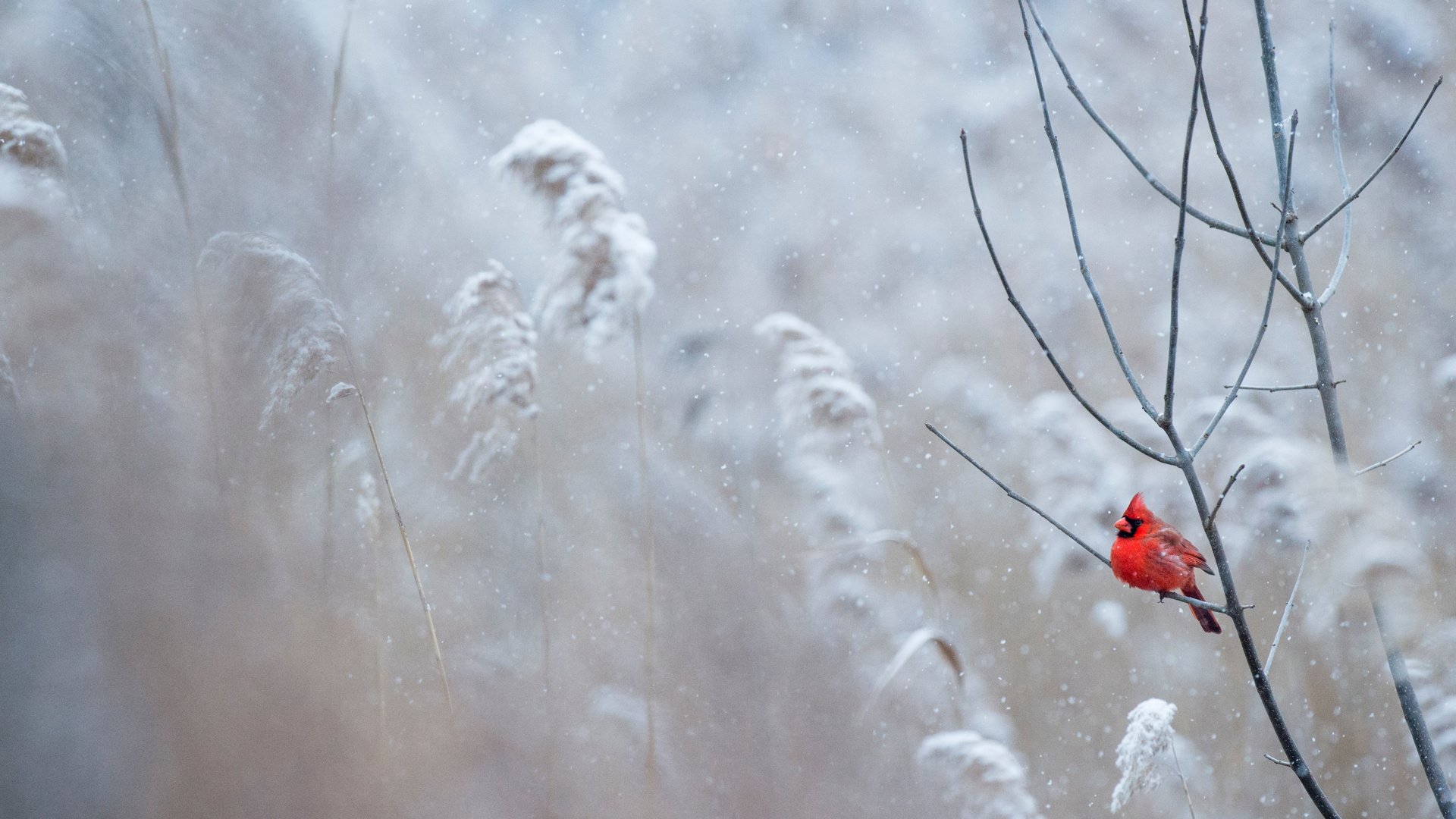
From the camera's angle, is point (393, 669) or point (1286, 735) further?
point (393, 669)

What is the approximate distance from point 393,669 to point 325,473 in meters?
0.28

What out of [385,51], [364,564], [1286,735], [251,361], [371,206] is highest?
[385,51]

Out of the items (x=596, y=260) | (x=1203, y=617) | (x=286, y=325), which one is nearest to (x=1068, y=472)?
(x=1203, y=617)

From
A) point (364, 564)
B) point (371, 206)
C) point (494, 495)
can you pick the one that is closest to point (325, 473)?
point (364, 564)

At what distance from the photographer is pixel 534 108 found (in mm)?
1268

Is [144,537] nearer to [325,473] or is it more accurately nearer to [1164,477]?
[325,473]

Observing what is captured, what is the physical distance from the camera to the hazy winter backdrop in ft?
3.80

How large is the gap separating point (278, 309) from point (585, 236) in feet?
1.45

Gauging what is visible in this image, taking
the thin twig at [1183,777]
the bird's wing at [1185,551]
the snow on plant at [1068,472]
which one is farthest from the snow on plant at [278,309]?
the thin twig at [1183,777]

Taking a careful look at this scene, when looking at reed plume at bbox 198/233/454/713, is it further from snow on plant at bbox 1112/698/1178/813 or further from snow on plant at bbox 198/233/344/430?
snow on plant at bbox 1112/698/1178/813

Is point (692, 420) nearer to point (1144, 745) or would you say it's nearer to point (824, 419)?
point (824, 419)

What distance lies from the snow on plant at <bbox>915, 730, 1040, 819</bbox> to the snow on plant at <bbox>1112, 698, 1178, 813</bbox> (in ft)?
0.43

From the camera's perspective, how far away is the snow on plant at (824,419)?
122 cm

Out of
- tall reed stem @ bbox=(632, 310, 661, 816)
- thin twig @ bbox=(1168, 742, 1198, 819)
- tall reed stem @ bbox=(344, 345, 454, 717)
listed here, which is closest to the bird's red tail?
thin twig @ bbox=(1168, 742, 1198, 819)
